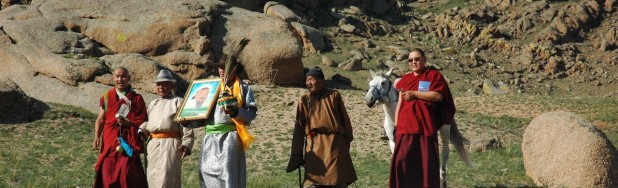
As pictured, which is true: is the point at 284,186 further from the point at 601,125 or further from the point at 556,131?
the point at 601,125

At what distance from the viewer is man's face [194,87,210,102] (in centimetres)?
812

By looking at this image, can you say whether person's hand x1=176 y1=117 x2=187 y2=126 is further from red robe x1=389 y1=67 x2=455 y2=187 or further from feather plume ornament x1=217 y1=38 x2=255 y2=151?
red robe x1=389 y1=67 x2=455 y2=187

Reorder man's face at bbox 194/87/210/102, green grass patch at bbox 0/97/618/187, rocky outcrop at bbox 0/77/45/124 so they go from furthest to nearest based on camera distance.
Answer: rocky outcrop at bbox 0/77/45/124 → green grass patch at bbox 0/97/618/187 → man's face at bbox 194/87/210/102

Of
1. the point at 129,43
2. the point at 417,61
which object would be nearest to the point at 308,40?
the point at 129,43

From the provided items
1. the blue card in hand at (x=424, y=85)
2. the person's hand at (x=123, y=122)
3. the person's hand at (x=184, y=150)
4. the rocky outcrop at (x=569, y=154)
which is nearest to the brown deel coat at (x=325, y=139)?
the blue card in hand at (x=424, y=85)

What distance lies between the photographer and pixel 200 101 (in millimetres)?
8102

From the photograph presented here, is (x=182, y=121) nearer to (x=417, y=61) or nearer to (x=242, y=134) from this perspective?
(x=242, y=134)

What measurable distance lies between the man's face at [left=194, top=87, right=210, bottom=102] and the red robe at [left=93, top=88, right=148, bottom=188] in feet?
2.10

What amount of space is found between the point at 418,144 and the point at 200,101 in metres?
2.03

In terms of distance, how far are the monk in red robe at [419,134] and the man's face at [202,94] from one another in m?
1.82

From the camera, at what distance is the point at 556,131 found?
10.2m

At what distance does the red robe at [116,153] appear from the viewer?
27.2ft

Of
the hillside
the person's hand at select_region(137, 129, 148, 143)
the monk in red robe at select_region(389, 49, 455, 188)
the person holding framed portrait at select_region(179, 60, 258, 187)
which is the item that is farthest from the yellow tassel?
the hillside

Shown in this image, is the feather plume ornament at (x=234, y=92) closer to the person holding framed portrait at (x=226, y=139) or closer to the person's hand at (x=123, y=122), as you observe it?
the person holding framed portrait at (x=226, y=139)
